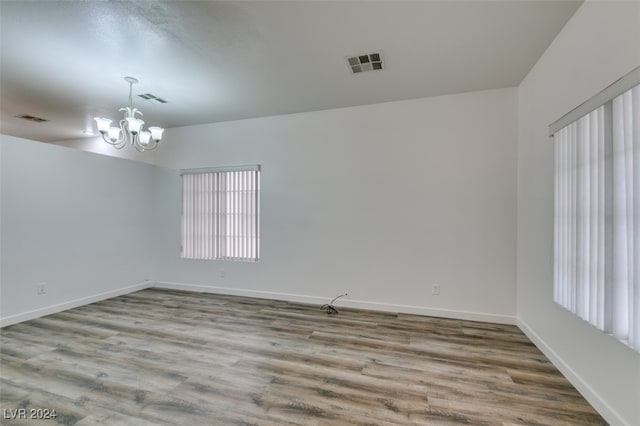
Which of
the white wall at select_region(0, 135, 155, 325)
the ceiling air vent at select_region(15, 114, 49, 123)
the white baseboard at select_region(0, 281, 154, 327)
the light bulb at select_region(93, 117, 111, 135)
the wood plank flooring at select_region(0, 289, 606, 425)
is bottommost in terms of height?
the wood plank flooring at select_region(0, 289, 606, 425)

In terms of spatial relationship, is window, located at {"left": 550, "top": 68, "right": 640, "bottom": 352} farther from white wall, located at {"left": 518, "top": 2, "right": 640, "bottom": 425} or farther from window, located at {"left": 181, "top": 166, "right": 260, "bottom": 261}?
window, located at {"left": 181, "top": 166, "right": 260, "bottom": 261}

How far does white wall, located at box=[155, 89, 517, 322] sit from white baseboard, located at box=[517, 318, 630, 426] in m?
0.66

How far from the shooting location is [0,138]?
3.08m

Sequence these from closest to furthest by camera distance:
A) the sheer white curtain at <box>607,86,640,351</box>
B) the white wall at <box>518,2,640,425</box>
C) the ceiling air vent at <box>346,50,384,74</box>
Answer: the sheer white curtain at <box>607,86,640,351</box> < the white wall at <box>518,2,640,425</box> < the ceiling air vent at <box>346,50,384,74</box>

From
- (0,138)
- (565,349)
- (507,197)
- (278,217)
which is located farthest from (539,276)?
(0,138)

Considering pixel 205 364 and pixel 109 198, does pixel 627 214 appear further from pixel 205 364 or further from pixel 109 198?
pixel 109 198

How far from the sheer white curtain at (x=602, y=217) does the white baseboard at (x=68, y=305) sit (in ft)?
18.4

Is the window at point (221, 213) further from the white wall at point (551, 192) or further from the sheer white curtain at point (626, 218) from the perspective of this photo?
the sheer white curtain at point (626, 218)

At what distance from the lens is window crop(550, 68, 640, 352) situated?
58.4 inches

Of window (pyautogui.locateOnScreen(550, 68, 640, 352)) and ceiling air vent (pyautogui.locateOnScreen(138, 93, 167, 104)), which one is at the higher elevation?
ceiling air vent (pyautogui.locateOnScreen(138, 93, 167, 104))

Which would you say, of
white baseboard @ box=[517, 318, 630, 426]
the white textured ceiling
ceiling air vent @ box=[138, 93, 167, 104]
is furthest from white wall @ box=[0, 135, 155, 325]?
white baseboard @ box=[517, 318, 630, 426]

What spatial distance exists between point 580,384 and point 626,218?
130 centimetres

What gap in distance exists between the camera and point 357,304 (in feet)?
12.3

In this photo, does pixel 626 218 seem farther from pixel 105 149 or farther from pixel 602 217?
pixel 105 149
